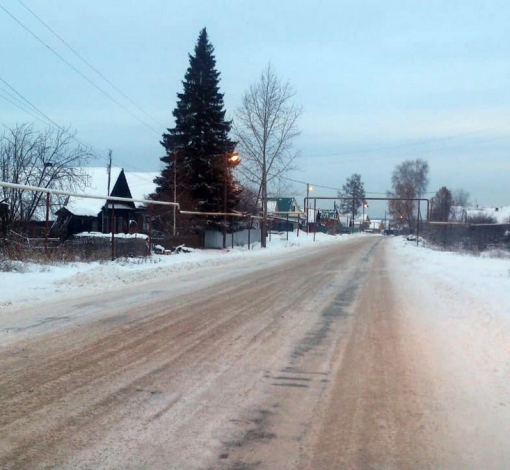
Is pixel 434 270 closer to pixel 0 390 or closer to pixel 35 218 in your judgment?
pixel 35 218

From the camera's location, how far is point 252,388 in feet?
19.0

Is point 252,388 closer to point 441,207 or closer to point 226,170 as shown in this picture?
point 226,170

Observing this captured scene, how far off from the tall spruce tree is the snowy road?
28.2m

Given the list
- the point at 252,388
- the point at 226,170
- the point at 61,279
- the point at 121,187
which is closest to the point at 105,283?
the point at 61,279

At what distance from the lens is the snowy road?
4.22m

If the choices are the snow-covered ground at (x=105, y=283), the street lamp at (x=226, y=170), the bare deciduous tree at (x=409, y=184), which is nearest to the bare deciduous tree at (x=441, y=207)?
the bare deciduous tree at (x=409, y=184)

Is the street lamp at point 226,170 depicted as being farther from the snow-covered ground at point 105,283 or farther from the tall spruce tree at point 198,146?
the snow-covered ground at point 105,283

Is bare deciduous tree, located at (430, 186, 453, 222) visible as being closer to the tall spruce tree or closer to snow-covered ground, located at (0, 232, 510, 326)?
the tall spruce tree

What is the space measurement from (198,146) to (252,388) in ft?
113

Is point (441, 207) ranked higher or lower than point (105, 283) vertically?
higher

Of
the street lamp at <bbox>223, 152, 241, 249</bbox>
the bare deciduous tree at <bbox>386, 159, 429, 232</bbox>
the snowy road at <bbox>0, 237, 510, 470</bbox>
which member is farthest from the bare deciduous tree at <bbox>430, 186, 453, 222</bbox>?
the snowy road at <bbox>0, 237, 510, 470</bbox>

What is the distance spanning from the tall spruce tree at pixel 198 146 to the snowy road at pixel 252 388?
28217mm

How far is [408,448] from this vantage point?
437 centimetres

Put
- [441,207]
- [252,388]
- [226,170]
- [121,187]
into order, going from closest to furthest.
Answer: [252,388] → [226,170] → [121,187] → [441,207]
